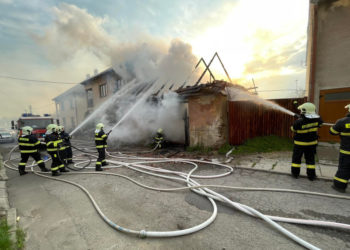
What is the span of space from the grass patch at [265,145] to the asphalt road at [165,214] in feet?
7.54

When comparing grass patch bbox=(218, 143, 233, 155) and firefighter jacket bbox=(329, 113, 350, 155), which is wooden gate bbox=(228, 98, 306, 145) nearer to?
grass patch bbox=(218, 143, 233, 155)

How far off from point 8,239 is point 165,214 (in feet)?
6.74

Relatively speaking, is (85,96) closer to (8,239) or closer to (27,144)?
(27,144)

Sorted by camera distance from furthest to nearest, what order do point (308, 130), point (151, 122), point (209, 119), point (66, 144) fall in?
point (151, 122), point (209, 119), point (66, 144), point (308, 130)

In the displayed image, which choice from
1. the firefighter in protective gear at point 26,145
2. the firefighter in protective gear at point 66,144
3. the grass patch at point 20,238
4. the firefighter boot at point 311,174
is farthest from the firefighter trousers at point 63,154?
the firefighter boot at point 311,174

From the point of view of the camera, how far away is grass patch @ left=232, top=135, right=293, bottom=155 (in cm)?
618

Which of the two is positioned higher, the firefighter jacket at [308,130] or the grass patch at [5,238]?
the firefighter jacket at [308,130]

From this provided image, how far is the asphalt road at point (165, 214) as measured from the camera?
1.95m

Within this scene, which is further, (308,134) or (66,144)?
(66,144)

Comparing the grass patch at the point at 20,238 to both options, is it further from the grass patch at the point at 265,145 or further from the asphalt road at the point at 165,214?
the grass patch at the point at 265,145


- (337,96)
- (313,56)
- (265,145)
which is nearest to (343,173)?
(265,145)

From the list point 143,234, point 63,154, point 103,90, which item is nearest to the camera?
point 143,234

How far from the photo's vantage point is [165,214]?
100 inches

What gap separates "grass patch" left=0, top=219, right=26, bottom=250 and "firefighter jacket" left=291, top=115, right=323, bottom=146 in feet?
17.5
